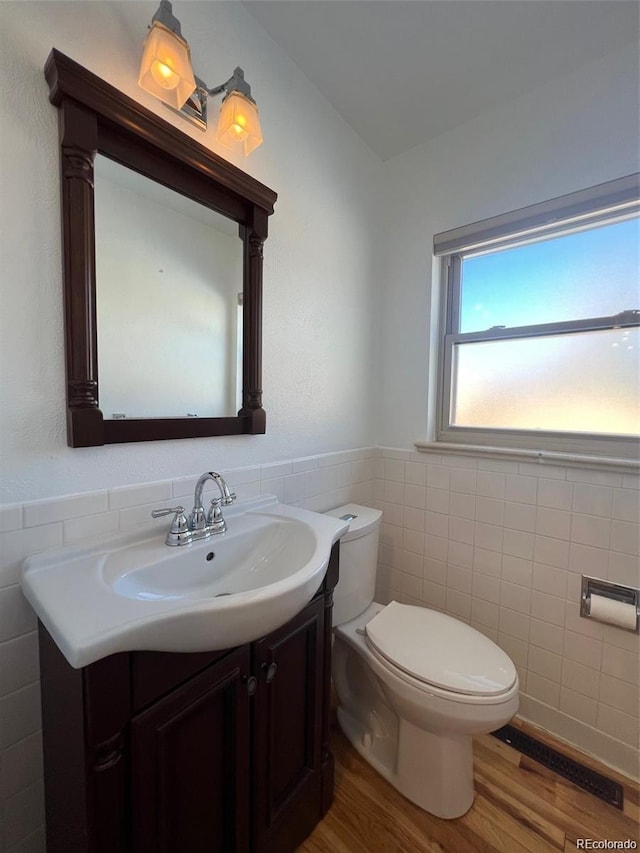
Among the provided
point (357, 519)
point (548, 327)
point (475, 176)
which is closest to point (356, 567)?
point (357, 519)

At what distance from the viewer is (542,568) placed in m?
1.38

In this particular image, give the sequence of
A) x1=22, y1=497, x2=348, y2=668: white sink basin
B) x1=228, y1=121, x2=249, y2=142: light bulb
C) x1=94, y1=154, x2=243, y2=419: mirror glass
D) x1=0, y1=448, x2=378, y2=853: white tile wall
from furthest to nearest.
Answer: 1. x1=228, y1=121, x2=249, y2=142: light bulb
2. x1=94, y1=154, x2=243, y2=419: mirror glass
3. x1=0, y1=448, x2=378, y2=853: white tile wall
4. x1=22, y1=497, x2=348, y2=668: white sink basin

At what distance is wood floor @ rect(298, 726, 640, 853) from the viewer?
39.9 inches

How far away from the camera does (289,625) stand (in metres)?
0.89

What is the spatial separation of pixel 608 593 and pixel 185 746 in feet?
4.68

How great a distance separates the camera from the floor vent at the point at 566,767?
116cm

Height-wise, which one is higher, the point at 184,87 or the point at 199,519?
the point at 184,87

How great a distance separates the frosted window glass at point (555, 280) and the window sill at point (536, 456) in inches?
21.2

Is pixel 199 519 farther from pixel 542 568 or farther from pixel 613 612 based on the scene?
pixel 613 612

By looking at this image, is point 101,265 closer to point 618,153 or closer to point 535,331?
point 535,331

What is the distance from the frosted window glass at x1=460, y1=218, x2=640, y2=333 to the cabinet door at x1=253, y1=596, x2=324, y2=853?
141 centimetres

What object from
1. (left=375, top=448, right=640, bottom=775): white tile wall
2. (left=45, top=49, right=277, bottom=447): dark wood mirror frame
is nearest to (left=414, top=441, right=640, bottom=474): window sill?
(left=375, top=448, right=640, bottom=775): white tile wall

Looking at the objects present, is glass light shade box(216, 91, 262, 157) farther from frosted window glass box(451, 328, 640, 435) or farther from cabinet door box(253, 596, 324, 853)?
cabinet door box(253, 596, 324, 853)

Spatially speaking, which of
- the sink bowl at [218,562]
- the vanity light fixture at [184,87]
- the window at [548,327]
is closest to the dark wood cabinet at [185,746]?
the sink bowl at [218,562]
